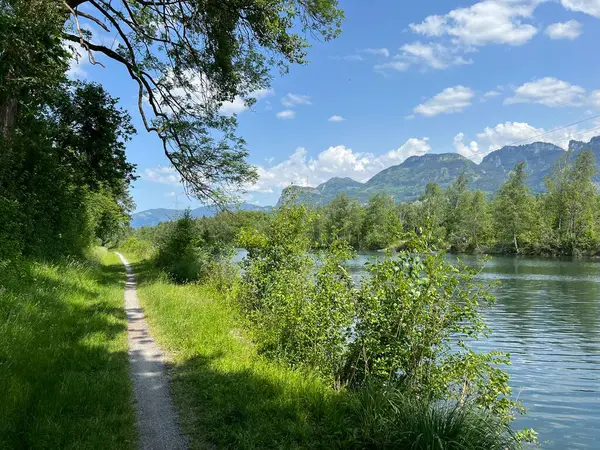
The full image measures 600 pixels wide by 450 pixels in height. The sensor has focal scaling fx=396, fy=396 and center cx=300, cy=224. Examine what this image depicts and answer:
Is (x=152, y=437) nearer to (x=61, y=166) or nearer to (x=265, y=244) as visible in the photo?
(x=265, y=244)

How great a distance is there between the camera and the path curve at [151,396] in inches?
186

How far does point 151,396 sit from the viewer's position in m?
5.95

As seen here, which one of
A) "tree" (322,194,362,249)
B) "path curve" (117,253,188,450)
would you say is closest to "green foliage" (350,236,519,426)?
"path curve" (117,253,188,450)

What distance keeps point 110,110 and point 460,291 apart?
17.1 m

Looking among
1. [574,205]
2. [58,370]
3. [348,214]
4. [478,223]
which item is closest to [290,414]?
[58,370]

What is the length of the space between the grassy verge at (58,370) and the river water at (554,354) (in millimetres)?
4673

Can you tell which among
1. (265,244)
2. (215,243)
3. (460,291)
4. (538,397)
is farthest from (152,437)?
(215,243)

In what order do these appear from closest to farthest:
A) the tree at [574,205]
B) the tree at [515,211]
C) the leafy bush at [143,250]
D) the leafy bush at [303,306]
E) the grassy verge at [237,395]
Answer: the grassy verge at [237,395] < the leafy bush at [303,306] < the leafy bush at [143,250] < the tree at [574,205] < the tree at [515,211]

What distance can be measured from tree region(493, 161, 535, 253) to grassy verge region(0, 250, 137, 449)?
244 feet

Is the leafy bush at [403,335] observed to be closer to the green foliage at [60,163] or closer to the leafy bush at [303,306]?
the leafy bush at [303,306]

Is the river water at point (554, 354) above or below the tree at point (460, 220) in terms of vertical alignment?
below

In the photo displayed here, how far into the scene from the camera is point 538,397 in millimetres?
10586

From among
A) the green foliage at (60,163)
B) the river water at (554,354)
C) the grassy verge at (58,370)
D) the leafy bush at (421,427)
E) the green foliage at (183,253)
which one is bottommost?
the river water at (554,354)

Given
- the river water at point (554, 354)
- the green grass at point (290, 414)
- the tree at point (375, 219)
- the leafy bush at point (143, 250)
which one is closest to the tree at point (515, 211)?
the tree at point (375, 219)
